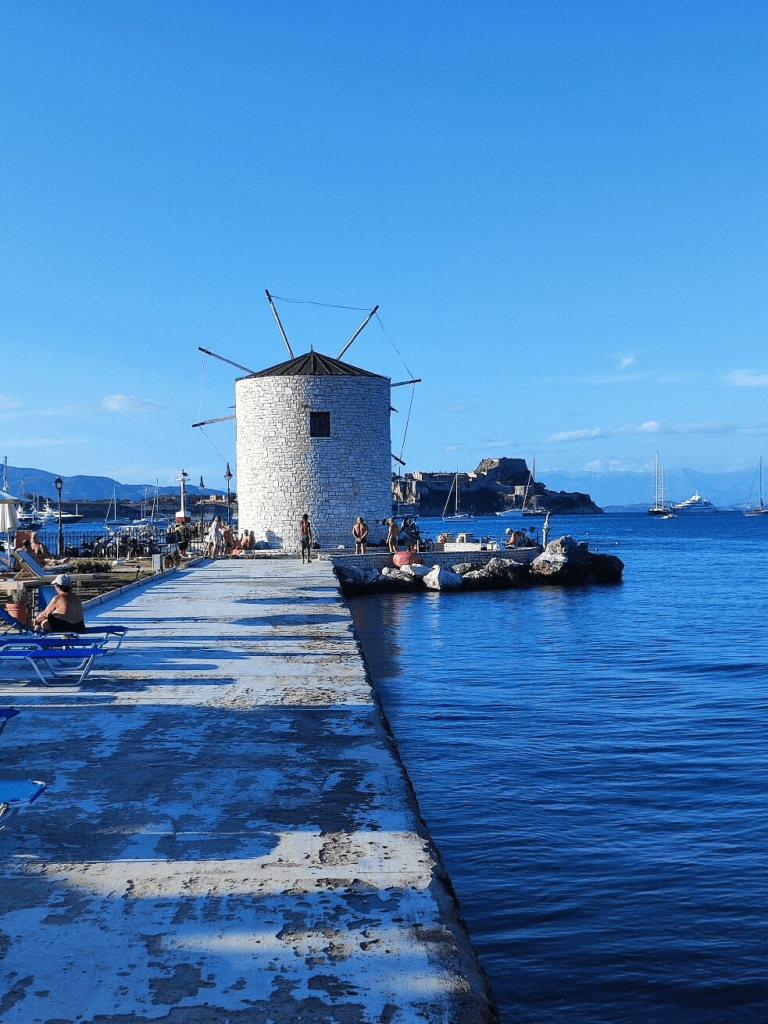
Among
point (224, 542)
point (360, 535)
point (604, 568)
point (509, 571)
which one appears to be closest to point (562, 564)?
point (509, 571)

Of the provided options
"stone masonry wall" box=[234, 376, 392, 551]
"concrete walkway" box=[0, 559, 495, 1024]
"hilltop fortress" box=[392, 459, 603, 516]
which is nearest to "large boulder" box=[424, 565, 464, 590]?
"stone masonry wall" box=[234, 376, 392, 551]

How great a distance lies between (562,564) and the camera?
30.0 meters

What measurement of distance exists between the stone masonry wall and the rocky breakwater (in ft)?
10.3

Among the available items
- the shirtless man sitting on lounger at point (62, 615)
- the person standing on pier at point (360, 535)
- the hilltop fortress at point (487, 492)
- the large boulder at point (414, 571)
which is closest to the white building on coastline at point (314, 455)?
the person standing on pier at point (360, 535)

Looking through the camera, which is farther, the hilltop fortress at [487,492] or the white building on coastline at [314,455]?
the hilltop fortress at [487,492]

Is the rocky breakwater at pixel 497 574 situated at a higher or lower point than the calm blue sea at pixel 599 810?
higher

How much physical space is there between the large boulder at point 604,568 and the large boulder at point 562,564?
1.41ft

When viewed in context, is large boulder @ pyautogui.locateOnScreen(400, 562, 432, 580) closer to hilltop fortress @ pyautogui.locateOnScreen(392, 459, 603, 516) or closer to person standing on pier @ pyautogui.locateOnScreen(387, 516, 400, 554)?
person standing on pier @ pyautogui.locateOnScreen(387, 516, 400, 554)

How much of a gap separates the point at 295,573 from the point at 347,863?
16.6 m

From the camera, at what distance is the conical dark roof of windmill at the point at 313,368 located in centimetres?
2998

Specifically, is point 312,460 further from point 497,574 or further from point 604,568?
point 604,568

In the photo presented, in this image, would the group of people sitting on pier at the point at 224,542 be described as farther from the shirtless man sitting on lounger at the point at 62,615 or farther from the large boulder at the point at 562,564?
the shirtless man sitting on lounger at the point at 62,615

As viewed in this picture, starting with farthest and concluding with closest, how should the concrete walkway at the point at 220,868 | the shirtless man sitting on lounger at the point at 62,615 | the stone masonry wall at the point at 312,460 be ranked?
the stone masonry wall at the point at 312,460 → the shirtless man sitting on lounger at the point at 62,615 → the concrete walkway at the point at 220,868

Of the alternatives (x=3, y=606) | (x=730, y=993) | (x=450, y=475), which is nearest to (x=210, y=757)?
(x=730, y=993)
